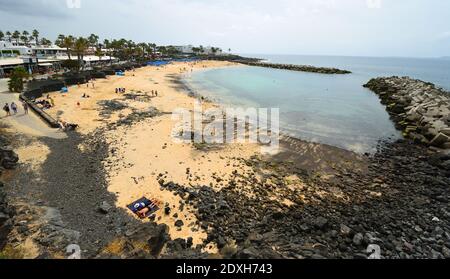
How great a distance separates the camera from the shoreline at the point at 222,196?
10.5 m

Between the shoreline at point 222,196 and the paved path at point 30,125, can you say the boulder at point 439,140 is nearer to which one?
the shoreline at point 222,196

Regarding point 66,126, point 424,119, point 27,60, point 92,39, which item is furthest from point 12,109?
point 92,39

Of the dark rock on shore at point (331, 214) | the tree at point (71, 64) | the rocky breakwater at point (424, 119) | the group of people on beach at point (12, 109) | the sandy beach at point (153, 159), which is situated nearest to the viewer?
the dark rock on shore at point (331, 214)

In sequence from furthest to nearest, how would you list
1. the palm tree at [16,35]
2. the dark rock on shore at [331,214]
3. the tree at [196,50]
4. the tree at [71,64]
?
the tree at [196,50] → the palm tree at [16,35] → the tree at [71,64] → the dark rock on shore at [331,214]

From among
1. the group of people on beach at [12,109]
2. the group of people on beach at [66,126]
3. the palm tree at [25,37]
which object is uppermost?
the palm tree at [25,37]

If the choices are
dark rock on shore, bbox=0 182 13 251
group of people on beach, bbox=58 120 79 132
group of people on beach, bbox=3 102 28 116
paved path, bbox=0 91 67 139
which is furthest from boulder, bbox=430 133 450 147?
group of people on beach, bbox=3 102 28 116

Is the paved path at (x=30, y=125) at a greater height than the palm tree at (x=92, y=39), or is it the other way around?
the palm tree at (x=92, y=39)

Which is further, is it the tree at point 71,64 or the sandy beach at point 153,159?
the tree at point 71,64

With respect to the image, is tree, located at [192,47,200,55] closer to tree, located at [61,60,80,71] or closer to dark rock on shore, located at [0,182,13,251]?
tree, located at [61,60,80,71]

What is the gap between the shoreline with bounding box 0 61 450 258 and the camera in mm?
10516

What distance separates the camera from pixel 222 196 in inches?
584

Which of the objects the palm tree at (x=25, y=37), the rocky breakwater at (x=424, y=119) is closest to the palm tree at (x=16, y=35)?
the palm tree at (x=25, y=37)

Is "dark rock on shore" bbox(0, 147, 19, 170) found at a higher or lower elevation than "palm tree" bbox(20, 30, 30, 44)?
lower
